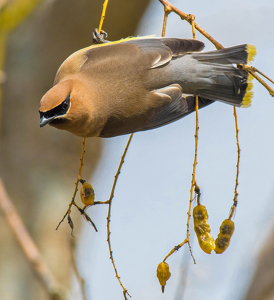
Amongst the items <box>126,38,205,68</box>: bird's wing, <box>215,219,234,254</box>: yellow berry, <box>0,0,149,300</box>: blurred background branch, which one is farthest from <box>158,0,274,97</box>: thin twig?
<box>0,0,149,300</box>: blurred background branch

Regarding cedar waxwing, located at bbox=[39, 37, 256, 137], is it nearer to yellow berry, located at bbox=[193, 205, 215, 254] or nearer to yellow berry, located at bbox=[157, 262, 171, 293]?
yellow berry, located at bbox=[193, 205, 215, 254]

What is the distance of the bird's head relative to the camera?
261 centimetres

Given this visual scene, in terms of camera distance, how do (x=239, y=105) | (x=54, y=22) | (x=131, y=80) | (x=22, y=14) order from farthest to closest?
1. (x=54, y=22)
2. (x=22, y=14)
3. (x=239, y=105)
4. (x=131, y=80)

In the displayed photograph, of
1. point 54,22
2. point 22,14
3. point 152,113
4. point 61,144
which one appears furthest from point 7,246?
point 152,113

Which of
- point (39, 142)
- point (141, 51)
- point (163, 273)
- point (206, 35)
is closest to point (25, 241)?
point (163, 273)

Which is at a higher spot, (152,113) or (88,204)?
(152,113)

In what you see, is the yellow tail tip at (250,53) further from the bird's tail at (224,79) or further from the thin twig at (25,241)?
the thin twig at (25,241)

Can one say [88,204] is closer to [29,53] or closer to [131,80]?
[131,80]

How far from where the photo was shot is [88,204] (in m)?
2.67

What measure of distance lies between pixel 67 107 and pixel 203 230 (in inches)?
42.8

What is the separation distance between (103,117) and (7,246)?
11.8 feet

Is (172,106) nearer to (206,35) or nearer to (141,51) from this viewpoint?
(141,51)

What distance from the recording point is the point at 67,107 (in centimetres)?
275

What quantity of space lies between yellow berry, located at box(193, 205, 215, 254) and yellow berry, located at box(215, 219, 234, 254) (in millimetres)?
38
